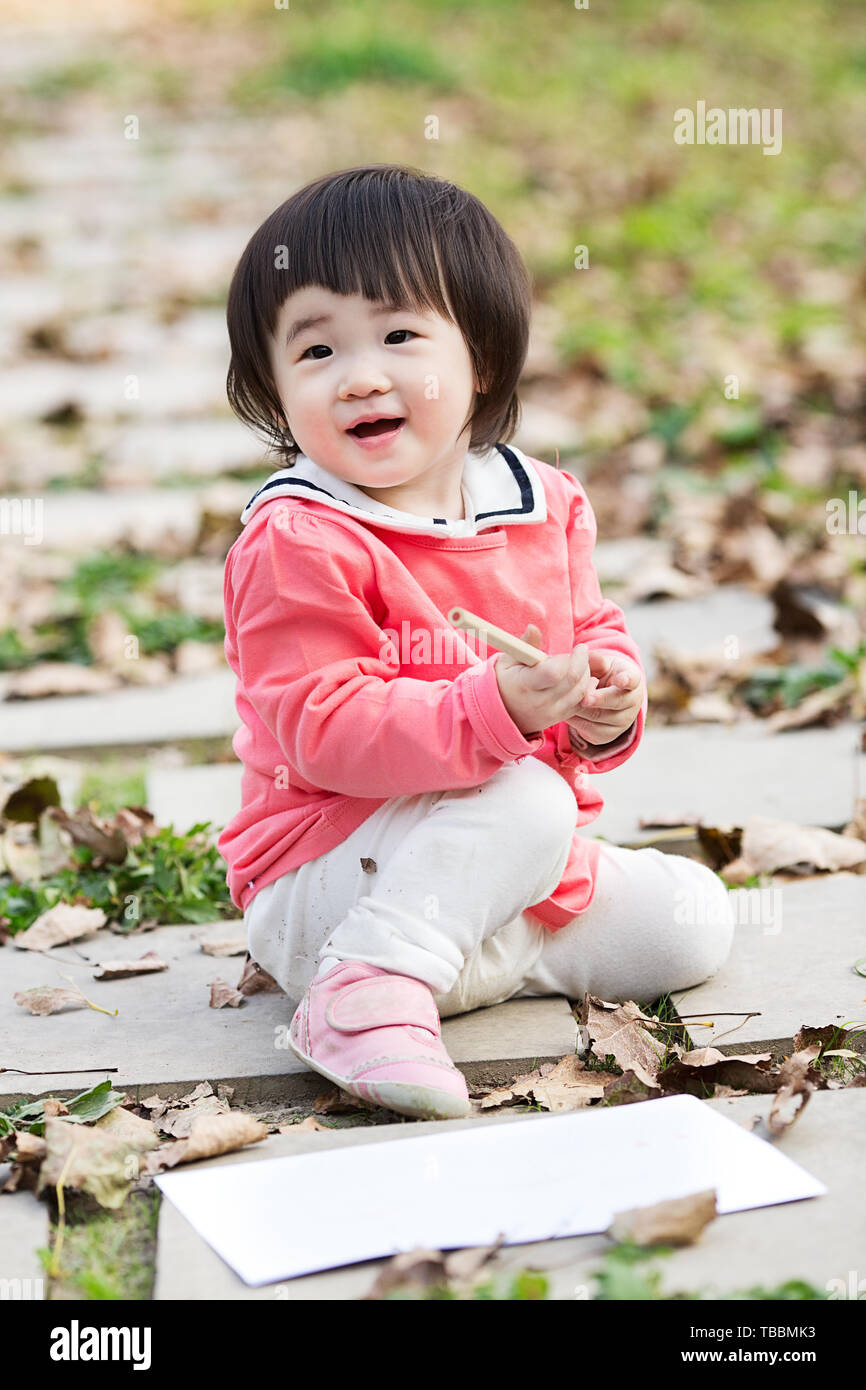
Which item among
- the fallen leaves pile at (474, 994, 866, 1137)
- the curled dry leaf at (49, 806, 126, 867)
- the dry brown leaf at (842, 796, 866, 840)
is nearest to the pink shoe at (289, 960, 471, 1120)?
the fallen leaves pile at (474, 994, 866, 1137)

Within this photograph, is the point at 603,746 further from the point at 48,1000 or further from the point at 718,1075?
the point at 48,1000

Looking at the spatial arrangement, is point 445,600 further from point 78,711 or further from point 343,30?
point 343,30

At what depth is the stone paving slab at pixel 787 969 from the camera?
1994mm

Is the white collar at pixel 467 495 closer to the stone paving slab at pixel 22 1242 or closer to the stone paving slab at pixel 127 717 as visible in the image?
the stone paving slab at pixel 22 1242

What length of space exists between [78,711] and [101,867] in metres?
0.88

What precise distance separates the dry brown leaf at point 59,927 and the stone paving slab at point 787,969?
0.88 meters

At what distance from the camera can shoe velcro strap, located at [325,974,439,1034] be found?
6.01 ft

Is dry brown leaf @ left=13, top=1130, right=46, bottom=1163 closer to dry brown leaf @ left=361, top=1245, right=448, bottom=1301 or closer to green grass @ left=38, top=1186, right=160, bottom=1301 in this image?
green grass @ left=38, top=1186, right=160, bottom=1301

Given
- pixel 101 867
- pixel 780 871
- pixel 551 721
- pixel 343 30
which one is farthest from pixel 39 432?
pixel 343 30

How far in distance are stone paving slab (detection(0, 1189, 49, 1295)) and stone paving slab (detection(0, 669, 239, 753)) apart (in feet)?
5.07

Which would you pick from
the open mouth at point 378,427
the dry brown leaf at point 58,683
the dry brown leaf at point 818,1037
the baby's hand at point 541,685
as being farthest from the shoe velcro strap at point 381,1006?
the dry brown leaf at point 58,683

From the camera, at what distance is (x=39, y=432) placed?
17.7 ft

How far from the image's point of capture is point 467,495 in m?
2.16

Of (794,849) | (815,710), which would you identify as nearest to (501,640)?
(794,849)
